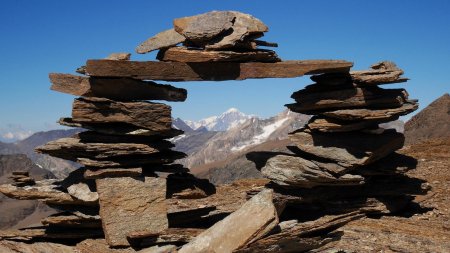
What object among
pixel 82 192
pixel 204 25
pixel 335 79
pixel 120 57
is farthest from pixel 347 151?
pixel 82 192

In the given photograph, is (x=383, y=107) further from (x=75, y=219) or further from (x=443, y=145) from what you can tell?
(x=443, y=145)

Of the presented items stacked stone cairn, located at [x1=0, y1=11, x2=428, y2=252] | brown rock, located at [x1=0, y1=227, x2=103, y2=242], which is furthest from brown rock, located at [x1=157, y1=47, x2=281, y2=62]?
brown rock, located at [x1=0, y1=227, x2=103, y2=242]

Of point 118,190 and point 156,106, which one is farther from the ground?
point 156,106

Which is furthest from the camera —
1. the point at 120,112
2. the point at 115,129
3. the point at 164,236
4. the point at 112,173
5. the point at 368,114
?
the point at 368,114

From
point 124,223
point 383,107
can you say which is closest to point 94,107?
point 124,223

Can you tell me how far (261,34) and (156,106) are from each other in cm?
493

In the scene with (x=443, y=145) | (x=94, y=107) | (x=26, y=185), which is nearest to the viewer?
(x=94, y=107)

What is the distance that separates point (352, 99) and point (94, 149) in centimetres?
1042

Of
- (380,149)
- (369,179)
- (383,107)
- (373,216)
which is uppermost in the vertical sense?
(383,107)

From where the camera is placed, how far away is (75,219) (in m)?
18.6

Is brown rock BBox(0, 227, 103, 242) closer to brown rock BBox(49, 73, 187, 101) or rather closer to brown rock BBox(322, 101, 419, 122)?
brown rock BBox(49, 73, 187, 101)

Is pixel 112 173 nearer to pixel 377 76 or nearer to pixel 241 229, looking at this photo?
pixel 241 229

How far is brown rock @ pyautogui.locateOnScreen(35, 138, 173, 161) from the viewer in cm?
1770

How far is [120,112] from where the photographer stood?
17828 mm
